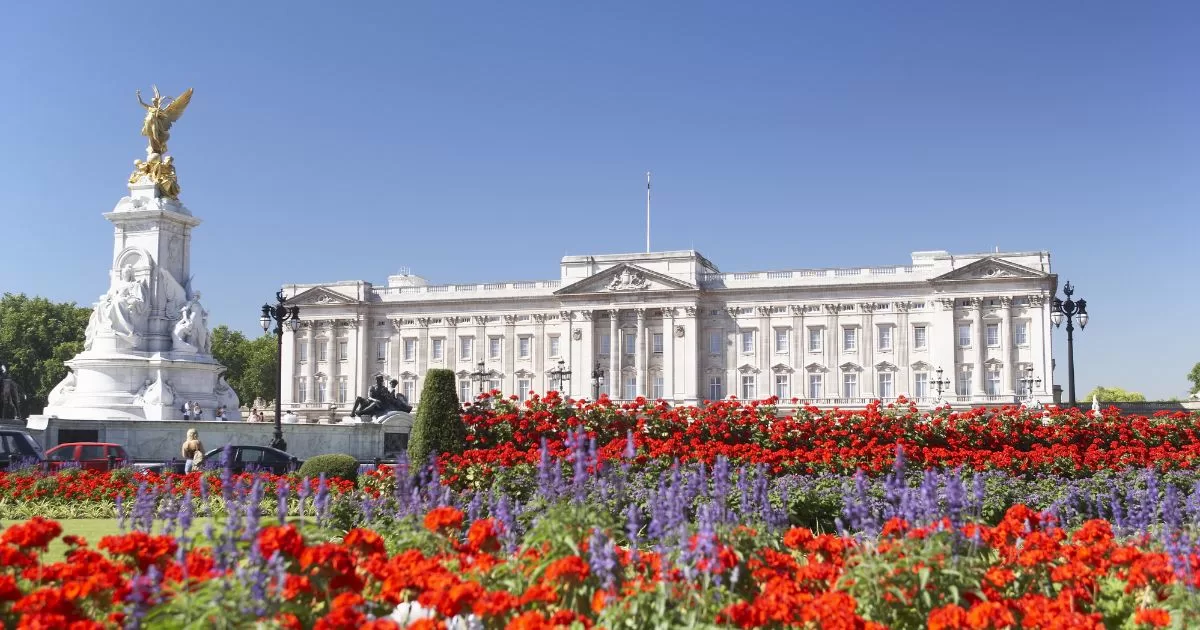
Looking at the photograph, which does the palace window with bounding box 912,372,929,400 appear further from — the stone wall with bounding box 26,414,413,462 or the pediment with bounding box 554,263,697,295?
the stone wall with bounding box 26,414,413,462

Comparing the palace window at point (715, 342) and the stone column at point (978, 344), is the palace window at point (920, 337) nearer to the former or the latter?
the stone column at point (978, 344)

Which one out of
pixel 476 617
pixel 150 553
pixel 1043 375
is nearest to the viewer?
pixel 476 617

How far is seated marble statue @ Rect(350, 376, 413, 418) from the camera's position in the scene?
30263mm

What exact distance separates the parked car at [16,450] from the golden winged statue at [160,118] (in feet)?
35.5

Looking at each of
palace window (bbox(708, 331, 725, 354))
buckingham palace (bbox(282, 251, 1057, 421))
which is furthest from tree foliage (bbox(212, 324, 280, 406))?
palace window (bbox(708, 331, 725, 354))

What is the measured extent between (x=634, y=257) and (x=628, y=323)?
190 inches

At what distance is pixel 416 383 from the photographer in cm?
8119

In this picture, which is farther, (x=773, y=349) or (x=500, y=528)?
(x=773, y=349)

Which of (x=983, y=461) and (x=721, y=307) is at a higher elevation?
(x=721, y=307)

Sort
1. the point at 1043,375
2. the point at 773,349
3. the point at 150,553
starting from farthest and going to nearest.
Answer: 1. the point at 773,349
2. the point at 1043,375
3. the point at 150,553

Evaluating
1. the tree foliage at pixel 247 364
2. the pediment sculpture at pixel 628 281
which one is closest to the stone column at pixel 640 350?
the pediment sculpture at pixel 628 281

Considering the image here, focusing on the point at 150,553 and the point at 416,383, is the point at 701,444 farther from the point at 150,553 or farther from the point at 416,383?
the point at 416,383

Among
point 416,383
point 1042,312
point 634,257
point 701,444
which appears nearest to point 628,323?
point 634,257

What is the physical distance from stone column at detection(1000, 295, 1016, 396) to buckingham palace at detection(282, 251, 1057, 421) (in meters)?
0.09
